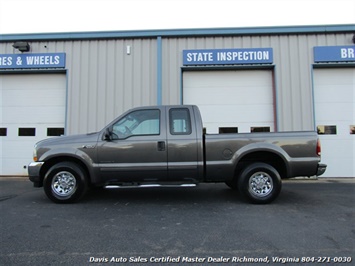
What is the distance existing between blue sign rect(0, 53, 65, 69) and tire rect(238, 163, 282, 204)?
7709 millimetres

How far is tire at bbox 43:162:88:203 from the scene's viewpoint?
201 inches

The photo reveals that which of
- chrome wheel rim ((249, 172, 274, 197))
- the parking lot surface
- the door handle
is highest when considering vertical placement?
the door handle

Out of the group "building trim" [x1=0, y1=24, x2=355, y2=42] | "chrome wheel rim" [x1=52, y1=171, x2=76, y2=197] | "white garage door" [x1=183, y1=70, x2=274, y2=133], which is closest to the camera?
"chrome wheel rim" [x1=52, y1=171, x2=76, y2=197]

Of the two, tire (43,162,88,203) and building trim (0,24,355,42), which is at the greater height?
building trim (0,24,355,42)

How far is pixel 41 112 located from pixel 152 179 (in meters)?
6.65

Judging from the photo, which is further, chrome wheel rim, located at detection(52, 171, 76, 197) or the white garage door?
the white garage door

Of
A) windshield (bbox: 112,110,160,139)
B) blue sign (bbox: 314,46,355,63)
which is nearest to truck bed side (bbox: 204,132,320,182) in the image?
windshield (bbox: 112,110,160,139)

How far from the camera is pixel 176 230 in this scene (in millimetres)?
3789

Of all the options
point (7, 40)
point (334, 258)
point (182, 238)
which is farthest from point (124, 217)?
point (7, 40)

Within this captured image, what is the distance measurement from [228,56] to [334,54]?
145 inches

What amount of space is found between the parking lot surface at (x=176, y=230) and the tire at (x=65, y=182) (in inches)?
7.2

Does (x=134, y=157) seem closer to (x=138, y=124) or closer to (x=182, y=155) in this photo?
(x=138, y=124)

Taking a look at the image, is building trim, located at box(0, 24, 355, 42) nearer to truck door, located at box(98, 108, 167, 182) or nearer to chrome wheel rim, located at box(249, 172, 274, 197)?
truck door, located at box(98, 108, 167, 182)

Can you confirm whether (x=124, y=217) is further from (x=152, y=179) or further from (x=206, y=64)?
(x=206, y=64)
